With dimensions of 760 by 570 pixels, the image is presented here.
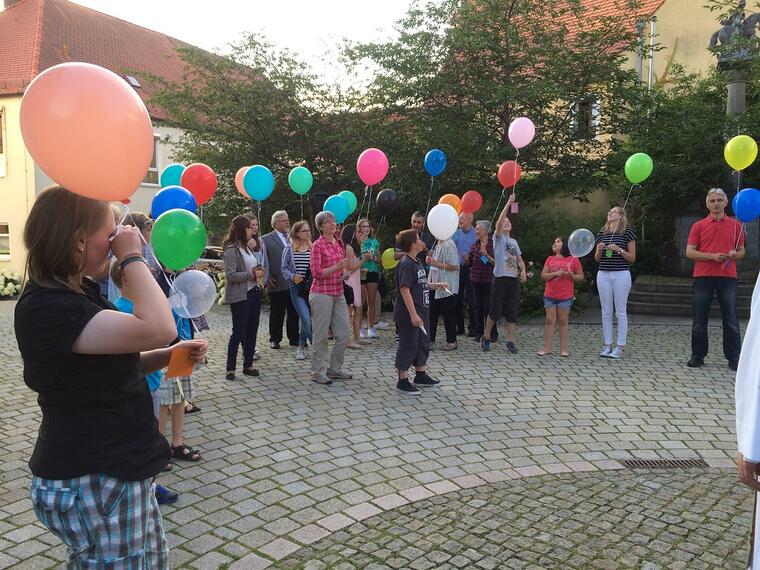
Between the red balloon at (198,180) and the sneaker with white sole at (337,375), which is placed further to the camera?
the red balloon at (198,180)

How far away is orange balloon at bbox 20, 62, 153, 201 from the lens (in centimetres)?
234

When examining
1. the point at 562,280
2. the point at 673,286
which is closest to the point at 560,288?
the point at 562,280

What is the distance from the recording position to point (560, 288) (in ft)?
27.3

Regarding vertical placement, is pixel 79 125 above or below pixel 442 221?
above

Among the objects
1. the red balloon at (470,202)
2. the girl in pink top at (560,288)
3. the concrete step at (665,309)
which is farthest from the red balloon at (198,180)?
the concrete step at (665,309)

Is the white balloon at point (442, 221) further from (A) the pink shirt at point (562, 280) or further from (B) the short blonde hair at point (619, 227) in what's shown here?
(B) the short blonde hair at point (619, 227)

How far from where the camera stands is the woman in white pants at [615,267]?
8.11 meters

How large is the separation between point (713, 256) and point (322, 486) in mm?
5584

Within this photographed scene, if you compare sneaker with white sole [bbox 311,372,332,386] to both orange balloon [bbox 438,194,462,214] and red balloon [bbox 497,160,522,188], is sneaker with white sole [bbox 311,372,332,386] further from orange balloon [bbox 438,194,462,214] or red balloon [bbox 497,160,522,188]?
red balloon [bbox 497,160,522,188]

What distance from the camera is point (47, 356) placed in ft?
6.02

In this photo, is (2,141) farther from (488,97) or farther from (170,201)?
(170,201)

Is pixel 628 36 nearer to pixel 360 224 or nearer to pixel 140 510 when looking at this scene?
pixel 360 224

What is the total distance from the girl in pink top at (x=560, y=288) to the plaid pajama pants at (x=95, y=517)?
7067 millimetres

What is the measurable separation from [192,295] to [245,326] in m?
3.29
